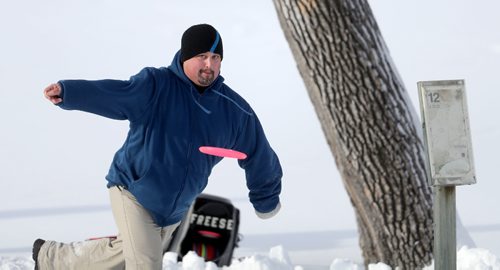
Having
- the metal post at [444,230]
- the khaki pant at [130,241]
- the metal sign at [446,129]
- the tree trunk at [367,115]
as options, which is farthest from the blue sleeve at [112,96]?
the tree trunk at [367,115]

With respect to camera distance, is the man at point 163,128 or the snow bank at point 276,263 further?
the snow bank at point 276,263

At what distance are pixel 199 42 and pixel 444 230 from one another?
1.42 meters

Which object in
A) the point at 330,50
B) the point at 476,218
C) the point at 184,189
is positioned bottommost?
the point at 476,218

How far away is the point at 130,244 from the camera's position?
518cm

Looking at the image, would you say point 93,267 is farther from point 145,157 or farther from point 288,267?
point 288,267

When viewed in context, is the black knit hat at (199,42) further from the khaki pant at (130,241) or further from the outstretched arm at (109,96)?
the khaki pant at (130,241)

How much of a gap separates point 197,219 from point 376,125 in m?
1.35

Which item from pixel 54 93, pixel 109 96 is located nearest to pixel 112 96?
pixel 109 96

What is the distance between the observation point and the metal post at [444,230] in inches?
191

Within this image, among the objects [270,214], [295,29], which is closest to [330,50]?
[295,29]

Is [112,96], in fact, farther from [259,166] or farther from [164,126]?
[259,166]

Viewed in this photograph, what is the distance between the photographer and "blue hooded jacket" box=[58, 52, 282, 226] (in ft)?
16.4

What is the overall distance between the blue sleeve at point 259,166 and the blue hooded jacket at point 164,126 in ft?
0.29

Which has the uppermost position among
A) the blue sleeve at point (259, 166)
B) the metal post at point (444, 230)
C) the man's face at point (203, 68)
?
the man's face at point (203, 68)
